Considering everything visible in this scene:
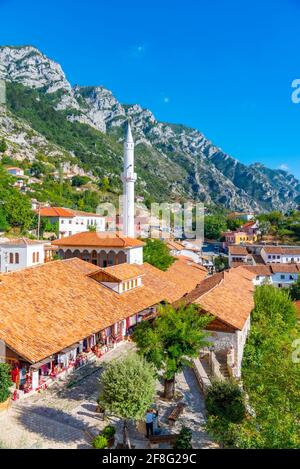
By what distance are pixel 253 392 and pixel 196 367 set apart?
18.7ft

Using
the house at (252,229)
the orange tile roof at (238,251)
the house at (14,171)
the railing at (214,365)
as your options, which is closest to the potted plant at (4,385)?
the railing at (214,365)

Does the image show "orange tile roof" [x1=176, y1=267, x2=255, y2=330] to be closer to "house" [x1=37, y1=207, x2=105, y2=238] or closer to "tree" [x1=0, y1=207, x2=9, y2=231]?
"tree" [x1=0, y1=207, x2=9, y2=231]

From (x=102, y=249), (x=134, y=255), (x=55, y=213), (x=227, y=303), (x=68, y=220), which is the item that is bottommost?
(x=227, y=303)

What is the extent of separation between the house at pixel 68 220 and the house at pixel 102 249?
29.8 m

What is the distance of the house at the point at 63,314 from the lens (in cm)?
1620

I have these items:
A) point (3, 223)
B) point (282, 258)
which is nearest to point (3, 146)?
point (3, 223)

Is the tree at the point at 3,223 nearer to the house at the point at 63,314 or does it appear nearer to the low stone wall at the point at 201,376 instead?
the house at the point at 63,314

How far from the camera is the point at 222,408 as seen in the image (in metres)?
13.7

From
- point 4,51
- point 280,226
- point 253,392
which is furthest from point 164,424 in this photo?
point 4,51

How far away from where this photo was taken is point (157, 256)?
44.7m

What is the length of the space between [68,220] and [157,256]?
29.5 m

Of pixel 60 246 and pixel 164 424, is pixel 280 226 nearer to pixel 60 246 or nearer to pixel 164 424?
pixel 60 246

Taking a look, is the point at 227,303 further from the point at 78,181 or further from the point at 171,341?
the point at 78,181
